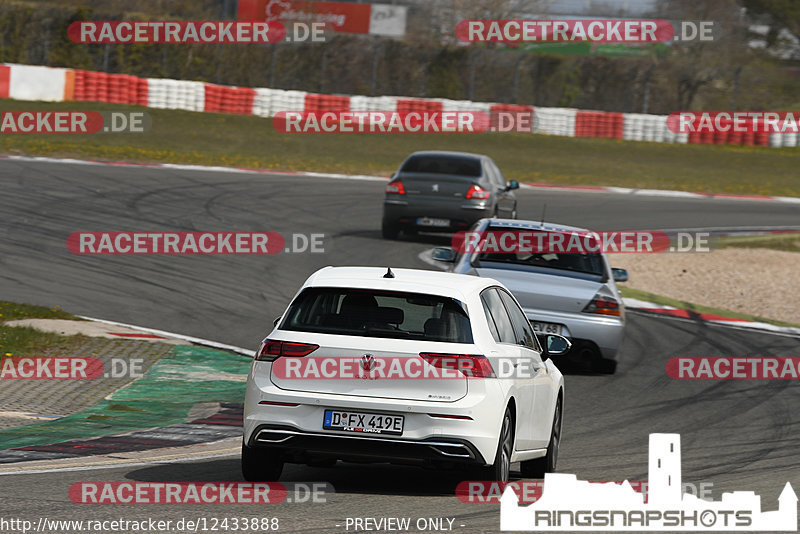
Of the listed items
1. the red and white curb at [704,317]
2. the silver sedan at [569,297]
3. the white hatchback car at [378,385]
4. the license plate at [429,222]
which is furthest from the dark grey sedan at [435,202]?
the white hatchback car at [378,385]

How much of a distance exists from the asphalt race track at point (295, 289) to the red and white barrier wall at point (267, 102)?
→ 11085 millimetres

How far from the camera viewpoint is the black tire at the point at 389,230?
861 inches

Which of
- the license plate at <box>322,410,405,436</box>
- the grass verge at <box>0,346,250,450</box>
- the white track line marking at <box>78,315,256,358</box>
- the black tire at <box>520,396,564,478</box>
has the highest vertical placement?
the license plate at <box>322,410,405,436</box>

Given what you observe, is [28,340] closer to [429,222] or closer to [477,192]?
[429,222]

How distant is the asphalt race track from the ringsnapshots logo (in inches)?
7.5

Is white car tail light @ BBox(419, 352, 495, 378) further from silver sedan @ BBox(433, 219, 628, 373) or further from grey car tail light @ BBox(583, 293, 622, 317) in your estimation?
grey car tail light @ BBox(583, 293, 622, 317)

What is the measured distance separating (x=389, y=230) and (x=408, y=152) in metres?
16.9

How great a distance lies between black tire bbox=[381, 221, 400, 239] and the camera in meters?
21.9

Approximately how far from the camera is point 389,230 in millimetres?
21953

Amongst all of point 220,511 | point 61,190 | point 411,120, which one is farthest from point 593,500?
point 411,120

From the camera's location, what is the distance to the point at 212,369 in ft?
40.2

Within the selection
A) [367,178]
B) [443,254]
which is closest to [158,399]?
[443,254]

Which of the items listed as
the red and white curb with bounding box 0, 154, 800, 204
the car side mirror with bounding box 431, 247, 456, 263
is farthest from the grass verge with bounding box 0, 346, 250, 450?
the red and white curb with bounding box 0, 154, 800, 204

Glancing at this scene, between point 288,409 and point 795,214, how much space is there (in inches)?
1022
